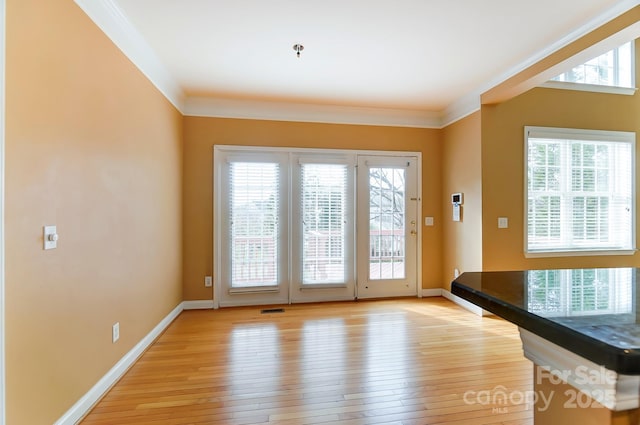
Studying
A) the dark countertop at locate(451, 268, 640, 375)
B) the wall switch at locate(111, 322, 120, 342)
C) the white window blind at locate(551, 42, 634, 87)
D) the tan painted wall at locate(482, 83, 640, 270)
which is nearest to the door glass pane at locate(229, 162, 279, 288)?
the wall switch at locate(111, 322, 120, 342)

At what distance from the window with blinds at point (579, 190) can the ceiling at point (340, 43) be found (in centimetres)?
120

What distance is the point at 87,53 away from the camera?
189 centimetres

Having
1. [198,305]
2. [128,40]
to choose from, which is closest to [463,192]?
[198,305]

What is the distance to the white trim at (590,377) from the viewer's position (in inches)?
23.4

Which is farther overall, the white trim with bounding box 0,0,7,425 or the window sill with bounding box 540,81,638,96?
the window sill with bounding box 540,81,638,96

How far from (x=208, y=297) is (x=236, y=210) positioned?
1.20m

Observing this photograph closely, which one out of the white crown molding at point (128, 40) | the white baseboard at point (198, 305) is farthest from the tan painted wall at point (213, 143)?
the white crown molding at point (128, 40)

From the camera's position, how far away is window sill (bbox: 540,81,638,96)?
12.1 feet

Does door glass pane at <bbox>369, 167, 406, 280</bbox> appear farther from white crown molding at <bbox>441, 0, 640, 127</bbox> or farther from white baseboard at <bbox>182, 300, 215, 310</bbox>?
white baseboard at <bbox>182, 300, 215, 310</bbox>

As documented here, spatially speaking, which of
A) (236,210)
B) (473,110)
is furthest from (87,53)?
(473,110)

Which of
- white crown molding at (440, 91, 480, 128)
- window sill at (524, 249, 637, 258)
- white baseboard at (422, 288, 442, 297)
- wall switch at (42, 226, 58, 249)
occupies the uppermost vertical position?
white crown molding at (440, 91, 480, 128)

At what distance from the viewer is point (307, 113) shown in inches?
162

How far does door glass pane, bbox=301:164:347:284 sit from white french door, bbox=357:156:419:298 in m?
0.28

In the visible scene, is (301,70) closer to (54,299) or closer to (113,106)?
(113,106)
